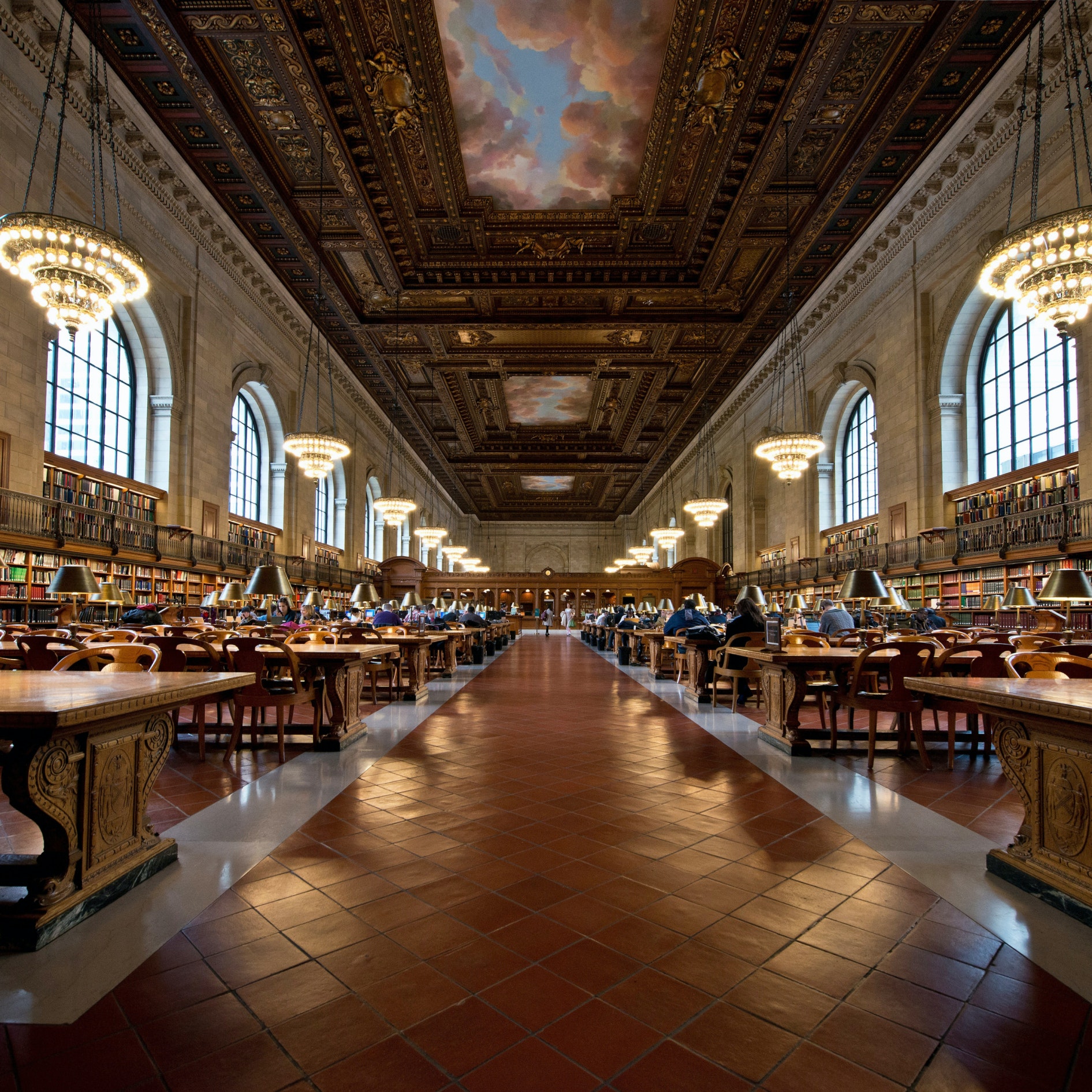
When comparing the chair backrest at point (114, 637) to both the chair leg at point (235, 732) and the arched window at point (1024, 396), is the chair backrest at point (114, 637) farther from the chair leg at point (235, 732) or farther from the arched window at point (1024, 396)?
the arched window at point (1024, 396)

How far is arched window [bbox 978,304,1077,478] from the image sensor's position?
30.0 feet

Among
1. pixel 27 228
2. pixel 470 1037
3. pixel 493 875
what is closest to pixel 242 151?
pixel 27 228

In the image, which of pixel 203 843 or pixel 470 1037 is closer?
pixel 470 1037

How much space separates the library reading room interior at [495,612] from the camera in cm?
175

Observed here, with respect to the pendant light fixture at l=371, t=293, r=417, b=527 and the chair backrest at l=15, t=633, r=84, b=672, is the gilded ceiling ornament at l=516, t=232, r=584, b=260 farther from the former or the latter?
the chair backrest at l=15, t=633, r=84, b=672

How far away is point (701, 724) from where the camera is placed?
6.07 metres

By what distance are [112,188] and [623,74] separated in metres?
7.17

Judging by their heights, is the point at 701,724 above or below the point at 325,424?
below

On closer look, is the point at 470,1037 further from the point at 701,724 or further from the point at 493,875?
the point at 701,724

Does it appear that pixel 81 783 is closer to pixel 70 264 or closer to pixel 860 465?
pixel 70 264

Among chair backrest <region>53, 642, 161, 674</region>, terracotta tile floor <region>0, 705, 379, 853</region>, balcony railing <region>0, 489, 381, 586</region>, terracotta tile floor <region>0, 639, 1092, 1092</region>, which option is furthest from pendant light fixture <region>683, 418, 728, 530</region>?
terracotta tile floor <region>0, 639, 1092, 1092</region>

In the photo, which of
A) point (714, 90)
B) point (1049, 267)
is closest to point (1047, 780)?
point (1049, 267)

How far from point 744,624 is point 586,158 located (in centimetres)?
764

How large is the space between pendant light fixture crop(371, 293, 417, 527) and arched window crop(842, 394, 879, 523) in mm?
10351
